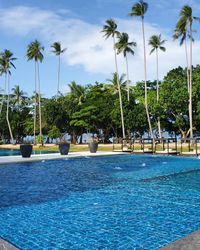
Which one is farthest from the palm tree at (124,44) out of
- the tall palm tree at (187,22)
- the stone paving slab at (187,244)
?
the stone paving slab at (187,244)

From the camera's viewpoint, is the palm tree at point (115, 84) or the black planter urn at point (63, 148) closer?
the black planter urn at point (63, 148)

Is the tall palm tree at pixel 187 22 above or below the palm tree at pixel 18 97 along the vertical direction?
above

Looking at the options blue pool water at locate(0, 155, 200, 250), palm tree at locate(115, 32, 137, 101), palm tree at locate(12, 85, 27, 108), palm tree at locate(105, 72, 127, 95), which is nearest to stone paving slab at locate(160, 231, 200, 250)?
blue pool water at locate(0, 155, 200, 250)

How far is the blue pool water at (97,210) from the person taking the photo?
648cm

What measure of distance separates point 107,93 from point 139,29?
568 inches

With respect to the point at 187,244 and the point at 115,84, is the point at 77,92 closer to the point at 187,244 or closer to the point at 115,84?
the point at 115,84

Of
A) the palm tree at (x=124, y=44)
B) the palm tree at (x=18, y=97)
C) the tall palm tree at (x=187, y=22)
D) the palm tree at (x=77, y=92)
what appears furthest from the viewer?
the palm tree at (x=18, y=97)

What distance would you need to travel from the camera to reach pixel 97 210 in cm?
883

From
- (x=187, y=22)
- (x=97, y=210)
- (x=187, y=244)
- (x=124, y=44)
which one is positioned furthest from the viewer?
(x=124, y=44)

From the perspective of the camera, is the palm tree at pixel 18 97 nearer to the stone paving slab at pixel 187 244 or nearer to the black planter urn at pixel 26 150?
the black planter urn at pixel 26 150

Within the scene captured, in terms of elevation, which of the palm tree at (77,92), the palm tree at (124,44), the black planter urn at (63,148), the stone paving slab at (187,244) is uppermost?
the palm tree at (124,44)

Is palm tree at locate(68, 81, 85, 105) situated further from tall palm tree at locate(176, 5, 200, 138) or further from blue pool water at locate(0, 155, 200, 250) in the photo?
blue pool water at locate(0, 155, 200, 250)

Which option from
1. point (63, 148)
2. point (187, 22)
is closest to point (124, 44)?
point (187, 22)

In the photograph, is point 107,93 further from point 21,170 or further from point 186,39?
point 21,170
